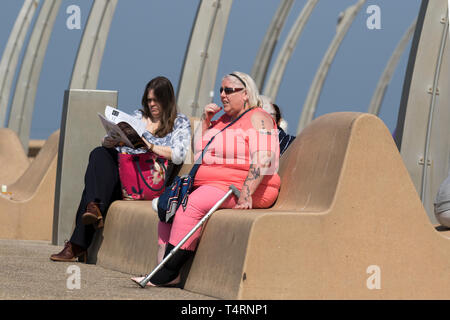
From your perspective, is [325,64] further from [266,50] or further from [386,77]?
[266,50]

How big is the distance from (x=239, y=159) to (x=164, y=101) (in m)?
2.09

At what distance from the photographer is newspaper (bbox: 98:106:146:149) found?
8125mm

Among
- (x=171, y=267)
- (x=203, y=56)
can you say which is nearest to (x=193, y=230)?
(x=171, y=267)

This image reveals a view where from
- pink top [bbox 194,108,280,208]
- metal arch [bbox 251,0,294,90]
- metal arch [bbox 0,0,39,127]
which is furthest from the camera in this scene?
metal arch [bbox 0,0,39,127]

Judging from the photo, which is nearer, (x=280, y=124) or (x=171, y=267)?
(x=171, y=267)

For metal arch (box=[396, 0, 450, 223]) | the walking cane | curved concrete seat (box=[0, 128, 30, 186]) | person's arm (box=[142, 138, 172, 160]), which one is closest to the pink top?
the walking cane

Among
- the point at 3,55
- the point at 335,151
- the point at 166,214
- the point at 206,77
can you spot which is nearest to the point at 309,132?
the point at 335,151

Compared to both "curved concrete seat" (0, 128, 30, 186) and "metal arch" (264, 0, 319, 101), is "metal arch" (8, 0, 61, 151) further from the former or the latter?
"metal arch" (264, 0, 319, 101)

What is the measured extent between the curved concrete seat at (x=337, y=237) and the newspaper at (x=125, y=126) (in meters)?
1.76

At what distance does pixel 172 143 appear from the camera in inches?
340

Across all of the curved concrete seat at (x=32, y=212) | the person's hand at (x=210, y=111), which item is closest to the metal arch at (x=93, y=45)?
the curved concrete seat at (x=32, y=212)

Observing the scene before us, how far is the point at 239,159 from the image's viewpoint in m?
6.86

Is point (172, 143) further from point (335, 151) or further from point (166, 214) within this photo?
point (335, 151)

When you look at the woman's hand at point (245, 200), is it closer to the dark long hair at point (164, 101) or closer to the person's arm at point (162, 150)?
the person's arm at point (162, 150)
